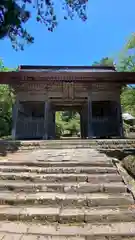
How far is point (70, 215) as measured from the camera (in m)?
3.68

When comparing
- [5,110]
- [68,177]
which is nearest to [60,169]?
[68,177]

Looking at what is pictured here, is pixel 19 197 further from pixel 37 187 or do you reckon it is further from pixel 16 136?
pixel 16 136

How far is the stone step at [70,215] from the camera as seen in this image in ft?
12.0

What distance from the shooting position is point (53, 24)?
640 cm

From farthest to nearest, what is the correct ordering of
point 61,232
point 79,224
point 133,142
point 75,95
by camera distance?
point 75,95 < point 133,142 < point 79,224 < point 61,232

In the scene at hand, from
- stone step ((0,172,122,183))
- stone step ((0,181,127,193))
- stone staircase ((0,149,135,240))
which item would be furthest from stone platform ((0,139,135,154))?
stone step ((0,181,127,193))

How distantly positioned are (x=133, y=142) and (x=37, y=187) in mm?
5371

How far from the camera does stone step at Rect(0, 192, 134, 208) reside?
4105 mm

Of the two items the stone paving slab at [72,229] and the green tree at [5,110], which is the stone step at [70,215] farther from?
the green tree at [5,110]

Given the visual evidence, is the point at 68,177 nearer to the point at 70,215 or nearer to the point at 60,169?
the point at 60,169

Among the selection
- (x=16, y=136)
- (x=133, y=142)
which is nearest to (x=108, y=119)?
(x=133, y=142)

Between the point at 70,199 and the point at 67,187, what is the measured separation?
49cm

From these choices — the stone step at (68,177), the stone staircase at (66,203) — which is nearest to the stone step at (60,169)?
the stone staircase at (66,203)

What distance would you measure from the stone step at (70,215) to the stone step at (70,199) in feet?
0.68
